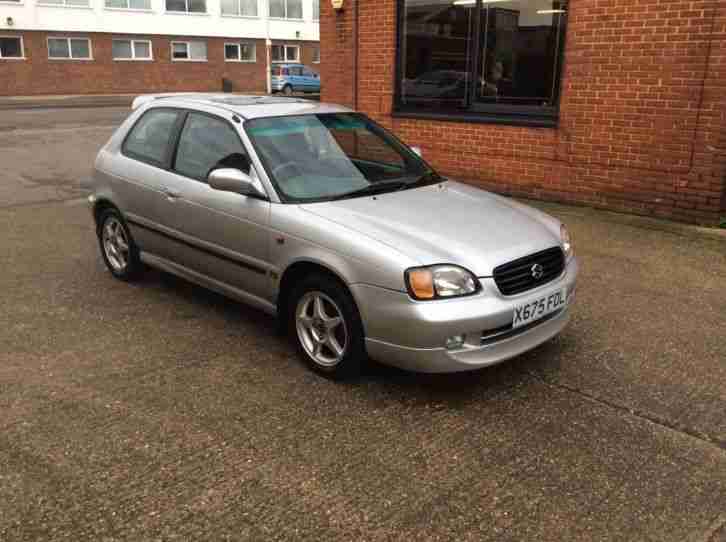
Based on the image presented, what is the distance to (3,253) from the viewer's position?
6883 mm

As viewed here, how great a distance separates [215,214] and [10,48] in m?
38.2

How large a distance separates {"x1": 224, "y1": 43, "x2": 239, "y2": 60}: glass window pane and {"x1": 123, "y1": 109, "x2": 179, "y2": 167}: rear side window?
40.8 meters

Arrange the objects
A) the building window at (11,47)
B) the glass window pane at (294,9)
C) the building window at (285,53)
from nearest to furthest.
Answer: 1. the building window at (11,47)
2. the glass window pane at (294,9)
3. the building window at (285,53)

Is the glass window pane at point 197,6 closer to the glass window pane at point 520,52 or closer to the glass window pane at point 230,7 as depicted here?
the glass window pane at point 230,7

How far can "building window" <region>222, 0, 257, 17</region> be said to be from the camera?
4303 centimetres

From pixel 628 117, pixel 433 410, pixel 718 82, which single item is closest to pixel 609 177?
pixel 628 117

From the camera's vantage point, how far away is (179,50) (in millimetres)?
42062

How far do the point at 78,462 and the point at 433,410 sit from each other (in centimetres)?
181

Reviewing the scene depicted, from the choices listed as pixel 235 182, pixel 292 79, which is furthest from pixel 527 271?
pixel 292 79

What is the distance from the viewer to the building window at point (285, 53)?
46.5 m

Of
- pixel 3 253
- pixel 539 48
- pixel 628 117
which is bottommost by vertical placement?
pixel 3 253

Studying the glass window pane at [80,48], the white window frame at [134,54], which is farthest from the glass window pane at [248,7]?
the glass window pane at [80,48]

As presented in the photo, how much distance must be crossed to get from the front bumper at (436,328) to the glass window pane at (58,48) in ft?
131

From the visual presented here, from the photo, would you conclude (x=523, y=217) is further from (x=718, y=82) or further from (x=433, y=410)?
(x=718, y=82)
